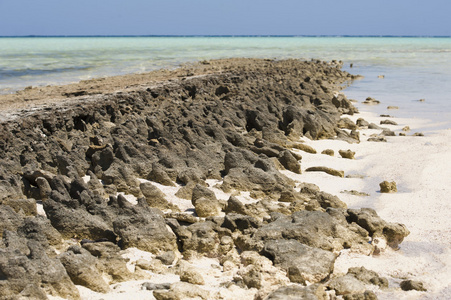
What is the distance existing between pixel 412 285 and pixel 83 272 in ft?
10.5

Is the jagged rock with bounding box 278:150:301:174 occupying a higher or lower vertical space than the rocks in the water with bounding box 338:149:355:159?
higher

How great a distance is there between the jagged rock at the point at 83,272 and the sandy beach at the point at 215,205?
1 centimetres

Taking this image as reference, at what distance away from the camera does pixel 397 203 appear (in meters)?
7.66

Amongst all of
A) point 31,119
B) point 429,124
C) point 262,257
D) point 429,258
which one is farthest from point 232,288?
point 429,124

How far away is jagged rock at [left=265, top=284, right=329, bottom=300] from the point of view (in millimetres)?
4367

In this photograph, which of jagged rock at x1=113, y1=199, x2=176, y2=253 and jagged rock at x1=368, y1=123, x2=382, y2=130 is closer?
jagged rock at x1=113, y1=199, x2=176, y2=253

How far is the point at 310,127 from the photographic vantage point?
12.6 metres

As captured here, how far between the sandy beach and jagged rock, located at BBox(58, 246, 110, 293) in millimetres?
14

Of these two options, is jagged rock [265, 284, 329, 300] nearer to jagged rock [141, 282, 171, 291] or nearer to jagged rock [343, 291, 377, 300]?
jagged rock [343, 291, 377, 300]

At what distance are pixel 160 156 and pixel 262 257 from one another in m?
3.82

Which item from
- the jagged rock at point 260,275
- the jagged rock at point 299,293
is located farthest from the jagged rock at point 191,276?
the jagged rock at point 299,293

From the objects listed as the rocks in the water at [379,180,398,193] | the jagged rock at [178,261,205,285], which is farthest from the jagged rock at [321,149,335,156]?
the jagged rock at [178,261,205,285]

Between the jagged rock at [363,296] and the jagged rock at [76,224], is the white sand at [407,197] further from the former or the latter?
the jagged rock at [76,224]

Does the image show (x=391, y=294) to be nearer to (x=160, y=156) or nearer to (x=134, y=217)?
(x=134, y=217)
